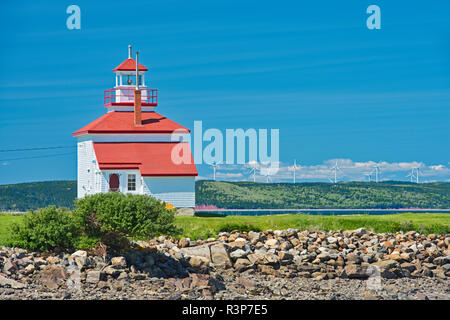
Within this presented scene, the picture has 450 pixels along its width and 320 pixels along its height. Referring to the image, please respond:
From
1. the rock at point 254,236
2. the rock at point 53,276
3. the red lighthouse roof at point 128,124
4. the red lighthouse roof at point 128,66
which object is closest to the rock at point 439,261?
the rock at point 254,236

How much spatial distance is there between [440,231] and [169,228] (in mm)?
16899

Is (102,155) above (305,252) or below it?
above

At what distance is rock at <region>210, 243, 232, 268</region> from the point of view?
1006 inches

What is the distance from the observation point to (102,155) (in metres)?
45.4

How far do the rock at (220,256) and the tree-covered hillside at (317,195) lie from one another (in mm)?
59366

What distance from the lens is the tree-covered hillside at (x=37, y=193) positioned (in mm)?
76475

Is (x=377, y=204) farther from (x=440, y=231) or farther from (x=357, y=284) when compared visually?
(x=357, y=284)

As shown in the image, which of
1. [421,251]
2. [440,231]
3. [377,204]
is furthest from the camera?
[377,204]

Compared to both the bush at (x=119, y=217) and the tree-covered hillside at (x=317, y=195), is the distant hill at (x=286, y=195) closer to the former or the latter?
the tree-covered hillside at (x=317, y=195)

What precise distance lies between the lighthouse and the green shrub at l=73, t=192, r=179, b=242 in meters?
20.1

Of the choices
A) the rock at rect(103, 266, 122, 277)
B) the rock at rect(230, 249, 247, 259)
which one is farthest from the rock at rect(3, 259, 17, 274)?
the rock at rect(230, 249, 247, 259)

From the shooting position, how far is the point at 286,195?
103 meters
